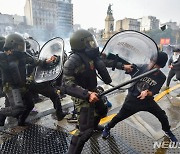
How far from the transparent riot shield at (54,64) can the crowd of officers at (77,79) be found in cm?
13

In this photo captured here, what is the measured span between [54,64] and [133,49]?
5.44 feet

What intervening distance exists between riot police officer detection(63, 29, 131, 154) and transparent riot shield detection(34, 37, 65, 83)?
0.91 meters

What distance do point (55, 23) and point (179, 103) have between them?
60133 millimetres

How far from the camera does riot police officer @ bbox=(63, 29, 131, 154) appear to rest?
2.57m

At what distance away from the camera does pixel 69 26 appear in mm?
59500

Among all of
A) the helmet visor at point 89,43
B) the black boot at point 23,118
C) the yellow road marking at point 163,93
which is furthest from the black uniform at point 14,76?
the yellow road marking at point 163,93

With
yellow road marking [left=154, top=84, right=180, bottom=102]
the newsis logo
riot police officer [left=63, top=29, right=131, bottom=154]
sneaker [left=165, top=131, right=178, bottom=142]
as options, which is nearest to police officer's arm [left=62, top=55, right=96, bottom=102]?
riot police officer [left=63, top=29, right=131, bottom=154]

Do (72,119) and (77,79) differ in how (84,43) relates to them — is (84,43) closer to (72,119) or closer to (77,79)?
(77,79)

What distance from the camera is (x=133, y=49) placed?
2.86 m

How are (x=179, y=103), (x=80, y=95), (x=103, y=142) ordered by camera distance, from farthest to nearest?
(x=179, y=103) → (x=103, y=142) → (x=80, y=95)

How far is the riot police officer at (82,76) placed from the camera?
2.57 m

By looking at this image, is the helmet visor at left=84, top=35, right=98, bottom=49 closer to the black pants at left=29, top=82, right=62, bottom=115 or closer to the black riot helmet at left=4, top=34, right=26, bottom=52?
the black riot helmet at left=4, top=34, right=26, bottom=52

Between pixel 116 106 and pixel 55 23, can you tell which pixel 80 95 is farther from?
pixel 55 23

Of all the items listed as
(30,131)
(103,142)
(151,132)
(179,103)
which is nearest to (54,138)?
(30,131)
